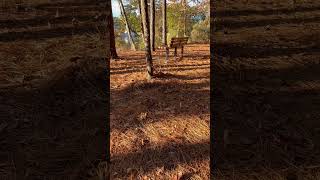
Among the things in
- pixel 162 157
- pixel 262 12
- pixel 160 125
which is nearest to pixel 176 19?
pixel 160 125

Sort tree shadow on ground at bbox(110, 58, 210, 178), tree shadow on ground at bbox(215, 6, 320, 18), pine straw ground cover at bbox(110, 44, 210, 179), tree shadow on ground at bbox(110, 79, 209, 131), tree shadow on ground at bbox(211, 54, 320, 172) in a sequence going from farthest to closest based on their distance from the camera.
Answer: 1. tree shadow on ground at bbox(110, 79, 209, 131)
2. tree shadow on ground at bbox(110, 58, 210, 178)
3. pine straw ground cover at bbox(110, 44, 210, 179)
4. tree shadow on ground at bbox(211, 54, 320, 172)
5. tree shadow on ground at bbox(215, 6, 320, 18)

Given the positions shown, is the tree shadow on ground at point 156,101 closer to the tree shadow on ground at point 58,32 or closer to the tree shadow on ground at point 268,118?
the tree shadow on ground at point 268,118

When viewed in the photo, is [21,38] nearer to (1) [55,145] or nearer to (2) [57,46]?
(2) [57,46]

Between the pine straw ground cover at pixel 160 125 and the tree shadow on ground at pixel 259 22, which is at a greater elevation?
the tree shadow on ground at pixel 259 22

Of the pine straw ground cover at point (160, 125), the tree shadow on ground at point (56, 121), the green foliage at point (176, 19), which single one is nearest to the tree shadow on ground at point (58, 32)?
the tree shadow on ground at point (56, 121)

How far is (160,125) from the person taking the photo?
24.5 ft

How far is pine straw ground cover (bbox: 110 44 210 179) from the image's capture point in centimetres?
605

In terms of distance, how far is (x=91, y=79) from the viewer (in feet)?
10.8

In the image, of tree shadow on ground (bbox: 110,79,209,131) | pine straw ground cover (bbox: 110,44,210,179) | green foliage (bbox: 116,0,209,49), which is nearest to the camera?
pine straw ground cover (bbox: 110,44,210,179)

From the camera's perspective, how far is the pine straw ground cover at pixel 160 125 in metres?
6.05

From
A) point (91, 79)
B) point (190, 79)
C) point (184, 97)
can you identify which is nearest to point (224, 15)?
point (91, 79)

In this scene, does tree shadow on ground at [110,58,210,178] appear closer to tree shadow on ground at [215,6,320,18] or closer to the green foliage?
tree shadow on ground at [215,6,320,18]

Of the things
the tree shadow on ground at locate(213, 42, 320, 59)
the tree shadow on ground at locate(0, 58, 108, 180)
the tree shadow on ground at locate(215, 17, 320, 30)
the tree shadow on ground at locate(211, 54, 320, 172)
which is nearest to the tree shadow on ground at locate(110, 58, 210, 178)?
the tree shadow on ground at locate(211, 54, 320, 172)

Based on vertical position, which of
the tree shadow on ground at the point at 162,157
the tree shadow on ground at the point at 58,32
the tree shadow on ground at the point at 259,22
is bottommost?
the tree shadow on ground at the point at 162,157
